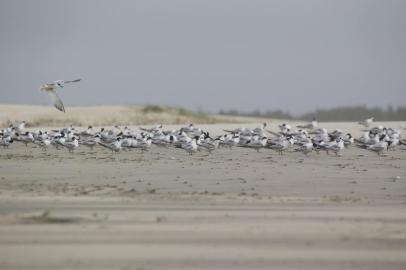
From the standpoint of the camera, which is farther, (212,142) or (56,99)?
(212,142)

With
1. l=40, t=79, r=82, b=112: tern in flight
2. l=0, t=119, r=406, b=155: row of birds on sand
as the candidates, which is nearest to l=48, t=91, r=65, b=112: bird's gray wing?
l=40, t=79, r=82, b=112: tern in flight

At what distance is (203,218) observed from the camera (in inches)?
445

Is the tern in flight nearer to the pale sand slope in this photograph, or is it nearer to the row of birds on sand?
the pale sand slope

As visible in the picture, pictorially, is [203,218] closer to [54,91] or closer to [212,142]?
[54,91]

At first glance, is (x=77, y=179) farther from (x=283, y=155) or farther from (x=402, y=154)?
(x=402, y=154)

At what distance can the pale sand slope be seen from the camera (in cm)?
857

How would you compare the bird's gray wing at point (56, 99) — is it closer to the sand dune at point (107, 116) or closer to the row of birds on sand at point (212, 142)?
the row of birds on sand at point (212, 142)

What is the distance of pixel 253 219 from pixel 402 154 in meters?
19.4

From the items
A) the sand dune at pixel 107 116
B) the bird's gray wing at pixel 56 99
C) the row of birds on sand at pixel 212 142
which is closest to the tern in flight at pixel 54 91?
the bird's gray wing at pixel 56 99

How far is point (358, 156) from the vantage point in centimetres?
2806

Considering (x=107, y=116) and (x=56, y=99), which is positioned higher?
(x=56, y=99)

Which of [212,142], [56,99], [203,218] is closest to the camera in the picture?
[203,218]

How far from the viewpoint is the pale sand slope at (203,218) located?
8570mm

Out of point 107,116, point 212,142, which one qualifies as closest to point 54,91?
point 212,142
